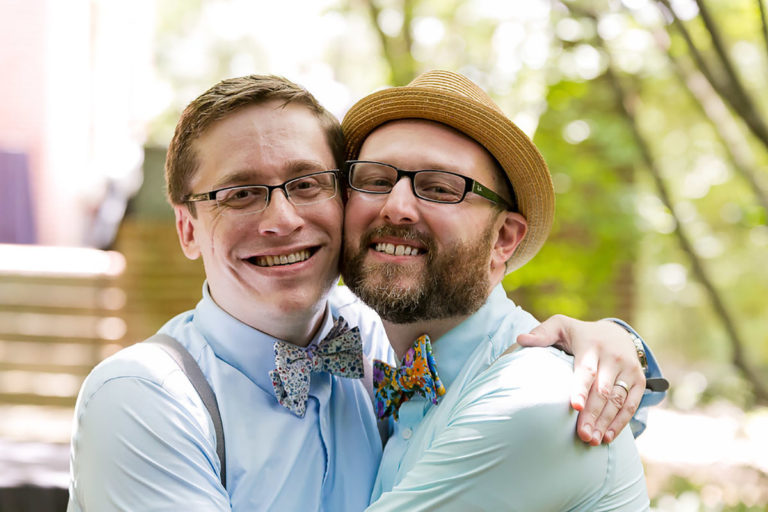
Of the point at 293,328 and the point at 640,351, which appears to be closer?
the point at 640,351

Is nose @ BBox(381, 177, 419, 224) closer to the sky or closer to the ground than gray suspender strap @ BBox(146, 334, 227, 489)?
closer to the sky

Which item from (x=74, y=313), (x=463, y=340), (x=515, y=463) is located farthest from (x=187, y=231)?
(x=74, y=313)

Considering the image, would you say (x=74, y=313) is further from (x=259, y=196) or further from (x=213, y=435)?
(x=213, y=435)

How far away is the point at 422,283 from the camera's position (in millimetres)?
2572

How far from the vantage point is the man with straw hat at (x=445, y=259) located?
7.23 ft

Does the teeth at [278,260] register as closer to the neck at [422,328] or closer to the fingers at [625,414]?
the neck at [422,328]

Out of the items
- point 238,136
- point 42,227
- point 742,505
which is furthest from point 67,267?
point 742,505

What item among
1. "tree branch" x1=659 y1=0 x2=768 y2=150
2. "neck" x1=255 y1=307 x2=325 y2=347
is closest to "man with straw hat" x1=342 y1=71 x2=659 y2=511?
"neck" x1=255 y1=307 x2=325 y2=347

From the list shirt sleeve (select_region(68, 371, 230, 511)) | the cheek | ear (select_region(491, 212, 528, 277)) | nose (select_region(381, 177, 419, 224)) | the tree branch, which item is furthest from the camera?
the tree branch

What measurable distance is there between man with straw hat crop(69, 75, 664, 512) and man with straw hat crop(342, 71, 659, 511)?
0.11 m

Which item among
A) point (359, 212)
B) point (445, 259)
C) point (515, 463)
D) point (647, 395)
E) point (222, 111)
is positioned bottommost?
point (647, 395)

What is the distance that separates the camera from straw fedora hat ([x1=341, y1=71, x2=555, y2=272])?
262 cm

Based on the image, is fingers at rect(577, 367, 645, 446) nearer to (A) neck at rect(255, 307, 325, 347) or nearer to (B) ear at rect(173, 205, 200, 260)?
(A) neck at rect(255, 307, 325, 347)

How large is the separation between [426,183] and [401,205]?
0.15 meters
